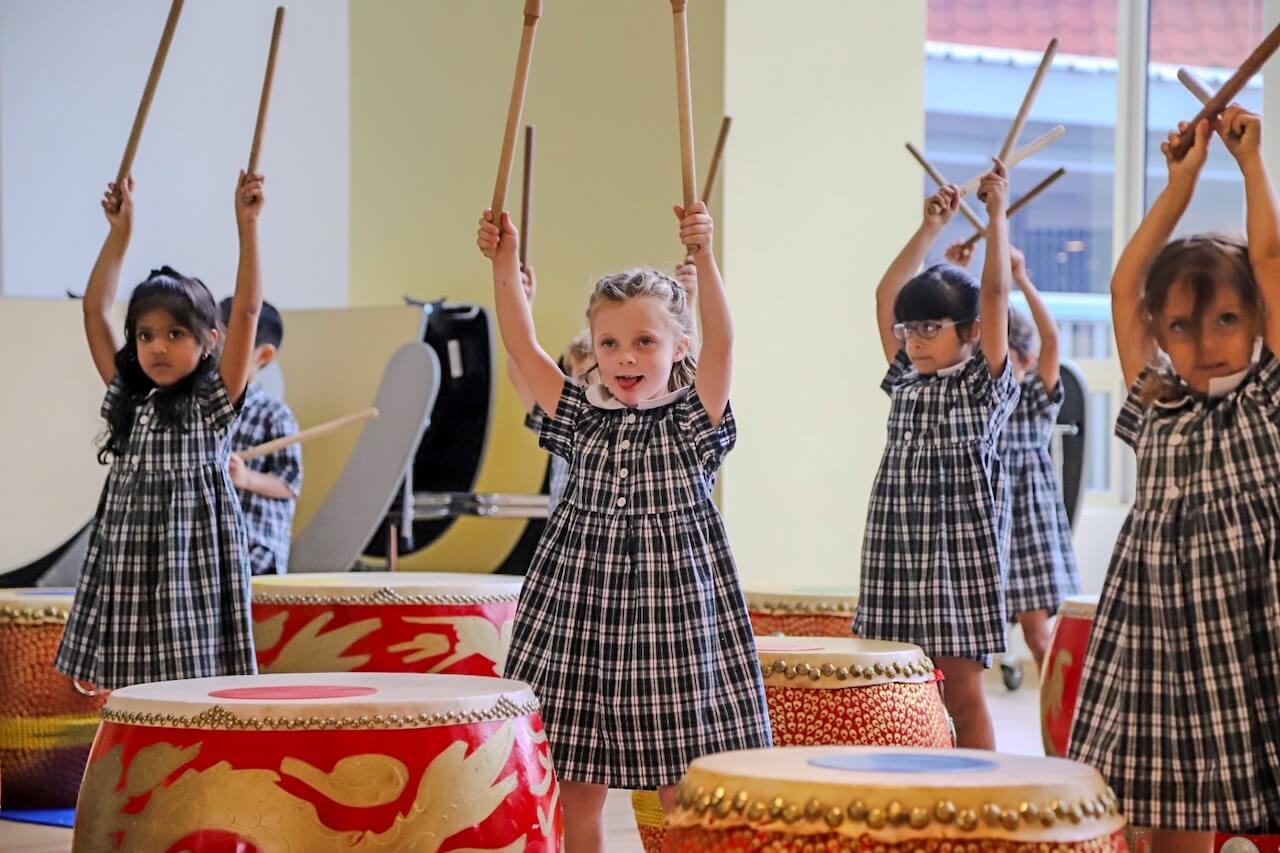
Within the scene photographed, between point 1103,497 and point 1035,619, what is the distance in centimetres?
181

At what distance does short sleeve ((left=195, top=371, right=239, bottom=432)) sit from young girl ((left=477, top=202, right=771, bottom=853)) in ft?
2.04

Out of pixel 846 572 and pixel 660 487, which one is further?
pixel 846 572

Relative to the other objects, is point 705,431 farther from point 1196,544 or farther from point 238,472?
point 238,472

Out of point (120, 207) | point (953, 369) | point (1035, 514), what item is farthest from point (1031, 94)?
point (120, 207)

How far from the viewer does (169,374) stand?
2.58 meters

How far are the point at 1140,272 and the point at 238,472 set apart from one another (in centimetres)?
195

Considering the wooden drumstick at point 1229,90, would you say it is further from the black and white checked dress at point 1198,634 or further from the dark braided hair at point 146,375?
the dark braided hair at point 146,375

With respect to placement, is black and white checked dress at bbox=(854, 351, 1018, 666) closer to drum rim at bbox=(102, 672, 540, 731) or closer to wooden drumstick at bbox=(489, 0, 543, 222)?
wooden drumstick at bbox=(489, 0, 543, 222)

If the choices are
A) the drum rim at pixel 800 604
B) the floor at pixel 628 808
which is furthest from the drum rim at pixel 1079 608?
the drum rim at pixel 800 604

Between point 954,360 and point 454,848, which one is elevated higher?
point 954,360

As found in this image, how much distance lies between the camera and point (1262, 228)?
1.79m

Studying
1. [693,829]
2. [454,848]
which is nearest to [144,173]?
[454,848]

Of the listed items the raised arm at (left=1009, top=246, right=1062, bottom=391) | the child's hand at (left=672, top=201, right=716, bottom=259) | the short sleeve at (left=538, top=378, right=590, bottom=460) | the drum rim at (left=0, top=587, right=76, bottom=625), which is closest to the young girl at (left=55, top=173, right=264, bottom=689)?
the drum rim at (left=0, top=587, right=76, bottom=625)

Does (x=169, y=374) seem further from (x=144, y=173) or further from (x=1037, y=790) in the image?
(x=144, y=173)
